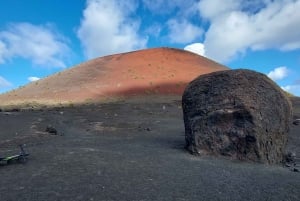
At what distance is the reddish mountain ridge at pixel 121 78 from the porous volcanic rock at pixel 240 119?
2115 centimetres

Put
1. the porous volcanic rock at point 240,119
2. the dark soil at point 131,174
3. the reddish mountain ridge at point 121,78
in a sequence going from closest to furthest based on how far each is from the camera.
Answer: the dark soil at point 131,174, the porous volcanic rock at point 240,119, the reddish mountain ridge at point 121,78

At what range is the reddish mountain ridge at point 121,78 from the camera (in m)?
32.5

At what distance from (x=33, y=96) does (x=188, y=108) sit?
25153 millimetres

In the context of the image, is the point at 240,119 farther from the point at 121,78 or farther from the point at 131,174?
the point at 121,78

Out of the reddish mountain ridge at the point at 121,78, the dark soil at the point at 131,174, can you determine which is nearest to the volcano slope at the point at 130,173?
the dark soil at the point at 131,174

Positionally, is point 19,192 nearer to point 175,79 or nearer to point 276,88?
point 276,88

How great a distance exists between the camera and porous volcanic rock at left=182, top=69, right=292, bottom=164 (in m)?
9.51

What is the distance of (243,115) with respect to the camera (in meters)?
9.68

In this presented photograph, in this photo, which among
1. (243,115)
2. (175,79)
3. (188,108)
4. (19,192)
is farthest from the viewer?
(175,79)

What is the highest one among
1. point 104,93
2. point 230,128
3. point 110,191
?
point 104,93

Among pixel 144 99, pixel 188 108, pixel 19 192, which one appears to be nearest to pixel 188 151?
pixel 188 108

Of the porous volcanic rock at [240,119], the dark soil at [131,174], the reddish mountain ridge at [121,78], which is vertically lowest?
the dark soil at [131,174]

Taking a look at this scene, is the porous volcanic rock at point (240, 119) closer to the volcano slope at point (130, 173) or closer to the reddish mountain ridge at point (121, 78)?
the volcano slope at point (130, 173)

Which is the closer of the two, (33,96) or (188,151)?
(188,151)
